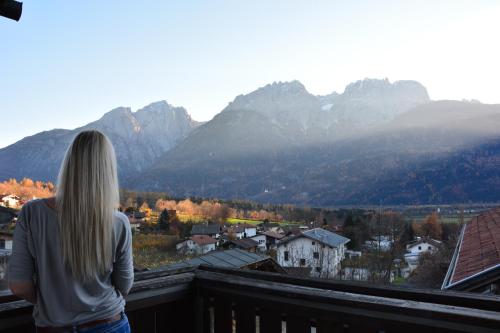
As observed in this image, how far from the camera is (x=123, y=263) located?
145 cm

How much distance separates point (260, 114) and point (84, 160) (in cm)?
19642

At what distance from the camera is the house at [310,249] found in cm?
2625

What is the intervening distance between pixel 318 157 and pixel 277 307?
5693 inches

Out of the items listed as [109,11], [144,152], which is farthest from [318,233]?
[144,152]

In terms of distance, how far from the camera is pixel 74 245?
4.25 feet

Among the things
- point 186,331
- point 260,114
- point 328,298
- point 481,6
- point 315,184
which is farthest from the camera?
point 260,114

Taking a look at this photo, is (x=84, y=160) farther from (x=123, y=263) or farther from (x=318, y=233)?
(x=318, y=233)

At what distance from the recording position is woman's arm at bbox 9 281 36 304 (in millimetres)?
1282

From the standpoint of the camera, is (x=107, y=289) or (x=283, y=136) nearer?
(x=107, y=289)

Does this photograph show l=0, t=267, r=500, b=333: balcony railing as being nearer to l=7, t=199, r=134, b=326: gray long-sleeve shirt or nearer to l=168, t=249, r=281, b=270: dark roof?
l=7, t=199, r=134, b=326: gray long-sleeve shirt

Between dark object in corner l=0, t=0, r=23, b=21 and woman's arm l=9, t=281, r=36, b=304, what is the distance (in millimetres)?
1426

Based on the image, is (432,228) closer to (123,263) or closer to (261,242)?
(261,242)

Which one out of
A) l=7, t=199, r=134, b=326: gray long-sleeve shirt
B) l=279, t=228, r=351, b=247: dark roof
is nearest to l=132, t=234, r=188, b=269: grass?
l=279, t=228, r=351, b=247: dark roof

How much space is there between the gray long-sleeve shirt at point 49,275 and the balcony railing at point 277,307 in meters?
0.41
